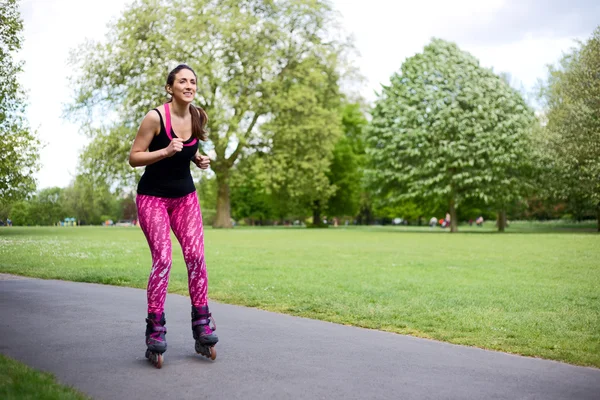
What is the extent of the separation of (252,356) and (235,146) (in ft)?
125

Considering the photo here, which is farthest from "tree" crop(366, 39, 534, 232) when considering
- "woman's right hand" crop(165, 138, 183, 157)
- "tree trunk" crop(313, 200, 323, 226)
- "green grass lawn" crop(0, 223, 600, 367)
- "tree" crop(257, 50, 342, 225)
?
"woman's right hand" crop(165, 138, 183, 157)

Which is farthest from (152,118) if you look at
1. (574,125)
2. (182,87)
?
(574,125)

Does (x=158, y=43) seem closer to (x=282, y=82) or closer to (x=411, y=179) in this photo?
(x=282, y=82)

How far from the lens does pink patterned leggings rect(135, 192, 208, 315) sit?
4.77 meters

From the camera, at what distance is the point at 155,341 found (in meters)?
4.53

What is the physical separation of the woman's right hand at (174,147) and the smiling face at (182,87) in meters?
0.46

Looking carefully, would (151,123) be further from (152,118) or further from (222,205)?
(222,205)

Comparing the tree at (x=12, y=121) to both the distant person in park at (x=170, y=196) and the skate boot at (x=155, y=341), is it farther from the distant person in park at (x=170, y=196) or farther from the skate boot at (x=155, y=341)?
the skate boot at (x=155, y=341)

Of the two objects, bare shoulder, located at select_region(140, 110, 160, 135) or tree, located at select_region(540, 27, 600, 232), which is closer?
bare shoulder, located at select_region(140, 110, 160, 135)

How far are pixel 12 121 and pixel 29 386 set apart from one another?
13.0 metres

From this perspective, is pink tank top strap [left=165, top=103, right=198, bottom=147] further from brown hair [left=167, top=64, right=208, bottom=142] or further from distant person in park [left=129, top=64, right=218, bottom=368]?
brown hair [left=167, top=64, right=208, bottom=142]

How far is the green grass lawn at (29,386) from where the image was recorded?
11.5ft

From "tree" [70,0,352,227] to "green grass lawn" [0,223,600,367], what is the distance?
2235cm

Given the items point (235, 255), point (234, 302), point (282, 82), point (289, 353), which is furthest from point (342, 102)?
point (289, 353)
